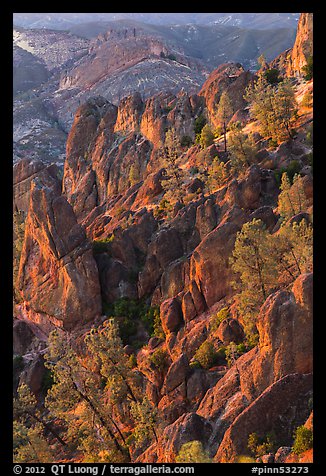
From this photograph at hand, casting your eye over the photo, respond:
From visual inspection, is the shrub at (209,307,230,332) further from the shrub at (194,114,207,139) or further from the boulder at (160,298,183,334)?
the shrub at (194,114,207,139)

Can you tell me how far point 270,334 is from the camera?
30.5 meters

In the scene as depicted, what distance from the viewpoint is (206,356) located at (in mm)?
38875

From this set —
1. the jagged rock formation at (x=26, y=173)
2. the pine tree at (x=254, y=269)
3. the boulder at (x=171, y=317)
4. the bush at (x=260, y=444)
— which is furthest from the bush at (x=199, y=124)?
the bush at (x=260, y=444)

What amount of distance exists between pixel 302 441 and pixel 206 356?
51.2ft

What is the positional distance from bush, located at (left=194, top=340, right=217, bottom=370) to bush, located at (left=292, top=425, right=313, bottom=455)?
14.8 metres

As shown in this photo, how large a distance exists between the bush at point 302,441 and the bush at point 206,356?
14760 millimetres

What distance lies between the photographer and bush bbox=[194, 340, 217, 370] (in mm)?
38750

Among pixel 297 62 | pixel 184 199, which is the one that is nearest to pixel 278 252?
pixel 184 199

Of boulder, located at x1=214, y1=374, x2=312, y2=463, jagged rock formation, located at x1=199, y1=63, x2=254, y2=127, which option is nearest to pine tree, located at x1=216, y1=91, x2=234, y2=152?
jagged rock formation, located at x1=199, y1=63, x2=254, y2=127

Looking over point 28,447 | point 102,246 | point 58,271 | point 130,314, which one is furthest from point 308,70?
point 28,447

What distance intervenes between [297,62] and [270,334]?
7395 cm

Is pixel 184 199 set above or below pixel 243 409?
above
